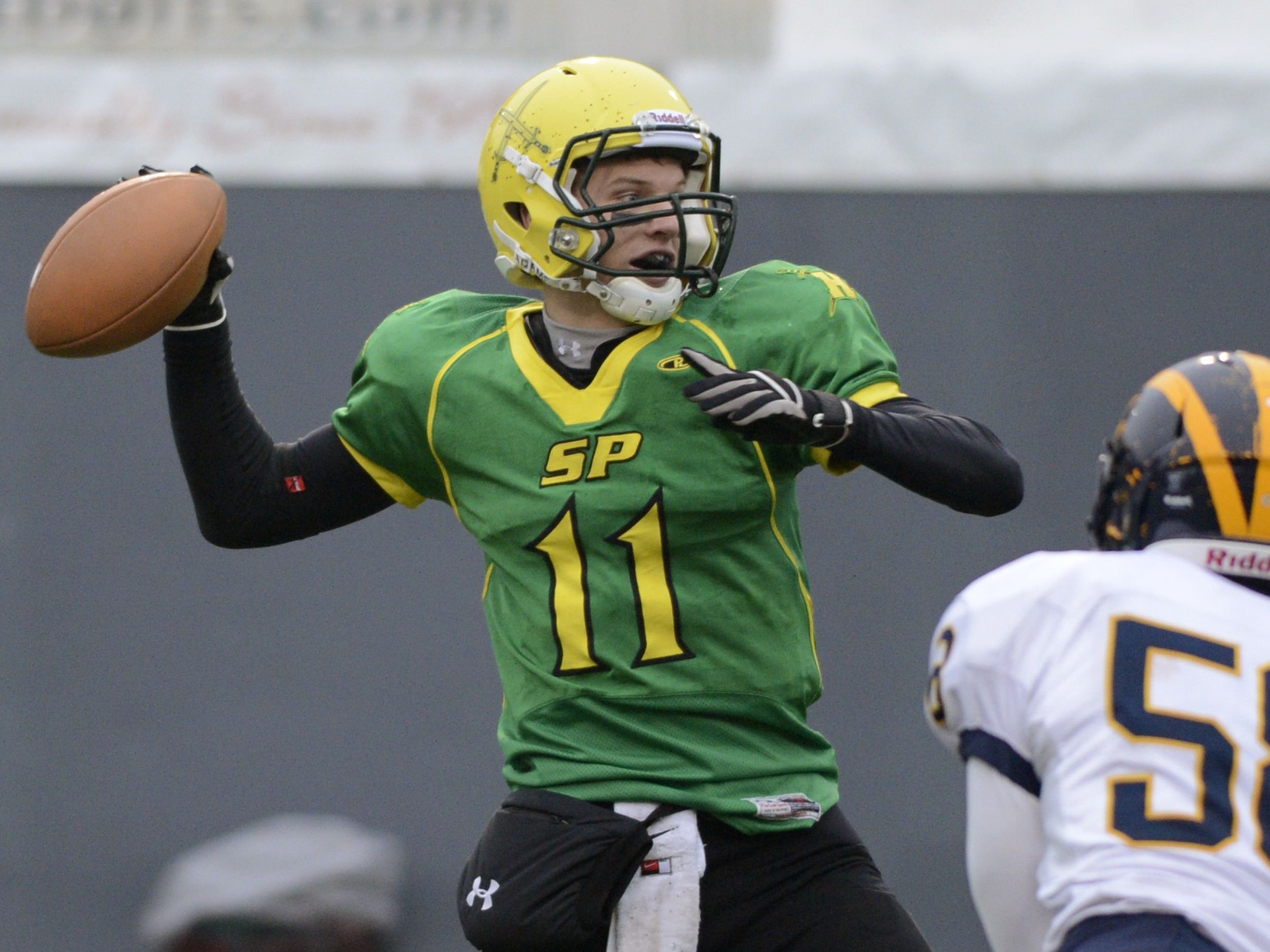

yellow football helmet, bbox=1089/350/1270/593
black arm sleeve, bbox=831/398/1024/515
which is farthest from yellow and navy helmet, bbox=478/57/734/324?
yellow football helmet, bbox=1089/350/1270/593

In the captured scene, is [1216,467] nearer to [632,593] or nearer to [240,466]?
[632,593]

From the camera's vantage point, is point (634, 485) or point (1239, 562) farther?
point (634, 485)

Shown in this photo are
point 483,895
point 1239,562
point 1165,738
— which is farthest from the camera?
point 483,895

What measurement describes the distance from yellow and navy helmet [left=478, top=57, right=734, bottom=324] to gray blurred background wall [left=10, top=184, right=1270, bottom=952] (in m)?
2.01

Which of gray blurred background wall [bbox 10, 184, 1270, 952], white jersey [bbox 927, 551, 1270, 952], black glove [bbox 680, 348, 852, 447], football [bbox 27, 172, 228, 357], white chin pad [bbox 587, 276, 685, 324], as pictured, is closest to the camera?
white jersey [bbox 927, 551, 1270, 952]

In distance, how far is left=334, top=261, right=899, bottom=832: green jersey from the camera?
227 cm

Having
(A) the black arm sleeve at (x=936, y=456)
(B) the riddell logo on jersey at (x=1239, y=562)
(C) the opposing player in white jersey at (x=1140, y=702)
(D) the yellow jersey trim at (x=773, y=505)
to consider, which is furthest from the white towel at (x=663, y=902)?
(B) the riddell logo on jersey at (x=1239, y=562)

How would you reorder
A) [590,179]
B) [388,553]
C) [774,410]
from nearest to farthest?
[774,410] → [590,179] → [388,553]

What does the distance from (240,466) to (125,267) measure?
0.33 m

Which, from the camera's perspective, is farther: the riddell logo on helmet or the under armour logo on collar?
the riddell logo on helmet

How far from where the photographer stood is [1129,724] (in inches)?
68.0

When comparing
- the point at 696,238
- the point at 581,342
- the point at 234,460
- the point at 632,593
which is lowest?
the point at 632,593

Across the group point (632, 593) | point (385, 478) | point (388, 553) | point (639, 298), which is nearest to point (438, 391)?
point (385, 478)

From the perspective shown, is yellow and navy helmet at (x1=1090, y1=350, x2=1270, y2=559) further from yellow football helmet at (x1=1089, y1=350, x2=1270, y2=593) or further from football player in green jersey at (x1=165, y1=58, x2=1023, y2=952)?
football player in green jersey at (x1=165, y1=58, x2=1023, y2=952)
